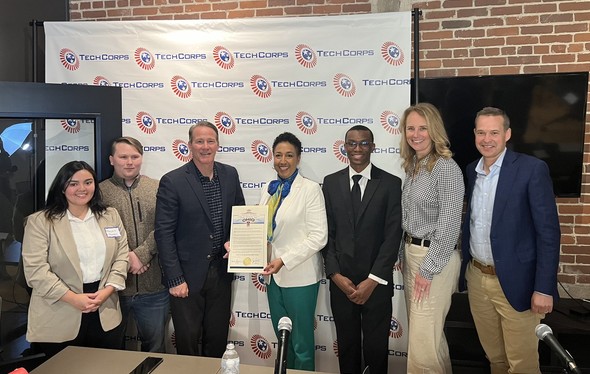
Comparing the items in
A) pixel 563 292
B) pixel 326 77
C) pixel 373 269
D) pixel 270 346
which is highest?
pixel 326 77

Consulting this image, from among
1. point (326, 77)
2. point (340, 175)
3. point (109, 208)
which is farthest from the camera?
point (326, 77)

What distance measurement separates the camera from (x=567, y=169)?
323 cm

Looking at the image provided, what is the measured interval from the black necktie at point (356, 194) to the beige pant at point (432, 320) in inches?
17.3

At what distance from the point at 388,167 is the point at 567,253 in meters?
1.52

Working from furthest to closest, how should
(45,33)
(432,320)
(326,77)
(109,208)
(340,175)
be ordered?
1. (45,33)
2. (326,77)
3. (340,175)
4. (109,208)
5. (432,320)

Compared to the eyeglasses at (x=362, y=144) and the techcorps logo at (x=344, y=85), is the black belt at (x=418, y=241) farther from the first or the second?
A: the techcorps logo at (x=344, y=85)

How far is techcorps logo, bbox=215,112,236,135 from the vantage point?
135 inches

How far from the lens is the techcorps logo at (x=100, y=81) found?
353cm

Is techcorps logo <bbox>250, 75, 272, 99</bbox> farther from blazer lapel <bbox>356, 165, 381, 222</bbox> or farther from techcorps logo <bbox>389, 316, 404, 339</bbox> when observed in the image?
techcorps logo <bbox>389, 316, 404, 339</bbox>

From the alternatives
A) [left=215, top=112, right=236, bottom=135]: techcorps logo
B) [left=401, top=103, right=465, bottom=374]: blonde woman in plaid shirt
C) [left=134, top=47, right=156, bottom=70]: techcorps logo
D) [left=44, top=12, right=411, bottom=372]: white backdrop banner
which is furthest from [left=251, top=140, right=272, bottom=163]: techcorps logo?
[left=401, top=103, right=465, bottom=374]: blonde woman in plaid shirt

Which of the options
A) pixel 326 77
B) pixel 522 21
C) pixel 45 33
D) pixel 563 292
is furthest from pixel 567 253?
pixel 45 33

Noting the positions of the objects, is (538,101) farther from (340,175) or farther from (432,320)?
(432,320)

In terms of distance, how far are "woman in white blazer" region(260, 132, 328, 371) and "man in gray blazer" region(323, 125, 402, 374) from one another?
120 mm

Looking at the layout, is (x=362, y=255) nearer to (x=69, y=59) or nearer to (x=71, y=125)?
(x=71, y=125)
